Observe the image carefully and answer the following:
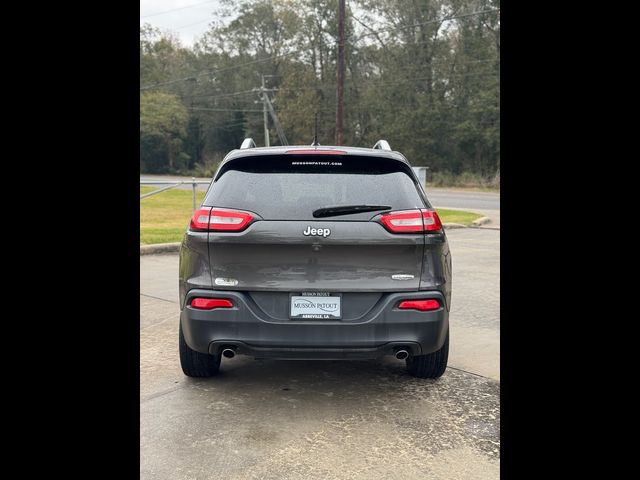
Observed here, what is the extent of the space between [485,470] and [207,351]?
1732 mm

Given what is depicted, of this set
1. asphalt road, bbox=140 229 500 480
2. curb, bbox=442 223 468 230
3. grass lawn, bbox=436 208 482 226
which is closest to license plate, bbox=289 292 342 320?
asphalt road, bbox=140 229 500 480

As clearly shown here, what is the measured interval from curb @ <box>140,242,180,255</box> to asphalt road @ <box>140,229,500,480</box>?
195 inches

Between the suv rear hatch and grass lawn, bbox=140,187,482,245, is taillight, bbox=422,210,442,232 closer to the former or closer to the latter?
the suv rear hatch

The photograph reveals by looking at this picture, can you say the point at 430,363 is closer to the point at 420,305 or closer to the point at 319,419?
the point at 420,305

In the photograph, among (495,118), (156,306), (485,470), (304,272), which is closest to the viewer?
(485,470)

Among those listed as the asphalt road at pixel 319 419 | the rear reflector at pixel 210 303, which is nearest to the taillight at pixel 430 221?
the asphalt road at pixel 319 419

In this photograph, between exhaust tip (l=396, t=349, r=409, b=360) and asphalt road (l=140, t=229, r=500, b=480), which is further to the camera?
exhaust tip (l=396, t=349, r=409, b=360)

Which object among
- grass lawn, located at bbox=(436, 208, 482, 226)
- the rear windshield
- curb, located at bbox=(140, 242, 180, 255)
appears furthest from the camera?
grass lawn, located at bbox=(436, 208, 482, 226)

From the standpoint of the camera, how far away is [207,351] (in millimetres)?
3523

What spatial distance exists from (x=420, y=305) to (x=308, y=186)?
3.33ft

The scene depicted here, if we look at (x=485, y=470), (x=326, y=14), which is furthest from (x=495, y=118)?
(x=485, y=470)

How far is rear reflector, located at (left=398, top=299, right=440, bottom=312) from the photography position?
3424 mm

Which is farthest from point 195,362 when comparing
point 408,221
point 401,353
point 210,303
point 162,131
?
point 162,131
